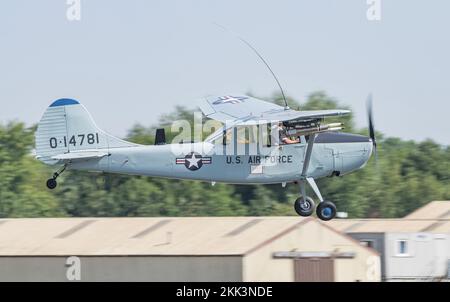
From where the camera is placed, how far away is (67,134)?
24.5m

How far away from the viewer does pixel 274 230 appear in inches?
1243

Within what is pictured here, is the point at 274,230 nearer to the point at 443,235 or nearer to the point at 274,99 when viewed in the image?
the point at 443,235

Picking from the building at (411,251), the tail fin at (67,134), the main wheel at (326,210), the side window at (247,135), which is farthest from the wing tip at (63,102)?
the building at (411,251)

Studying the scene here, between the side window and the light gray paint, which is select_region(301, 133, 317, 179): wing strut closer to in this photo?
the side window

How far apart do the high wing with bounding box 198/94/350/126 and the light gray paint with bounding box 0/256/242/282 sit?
4579 mm

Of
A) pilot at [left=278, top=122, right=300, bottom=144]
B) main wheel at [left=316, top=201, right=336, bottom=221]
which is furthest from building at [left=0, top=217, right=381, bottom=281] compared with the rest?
pilot at [left=278, top=122, right=300, bottom=144]

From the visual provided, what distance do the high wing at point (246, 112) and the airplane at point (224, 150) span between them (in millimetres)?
28

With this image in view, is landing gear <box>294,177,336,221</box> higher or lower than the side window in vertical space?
lower

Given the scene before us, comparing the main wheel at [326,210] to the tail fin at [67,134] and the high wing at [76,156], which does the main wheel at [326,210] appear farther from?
the high wing at [76,156]

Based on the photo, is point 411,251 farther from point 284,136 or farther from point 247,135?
point 247,135

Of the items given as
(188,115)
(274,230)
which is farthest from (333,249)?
(188,115)

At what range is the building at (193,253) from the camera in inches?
1163

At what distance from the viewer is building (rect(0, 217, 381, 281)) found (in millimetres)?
29547
